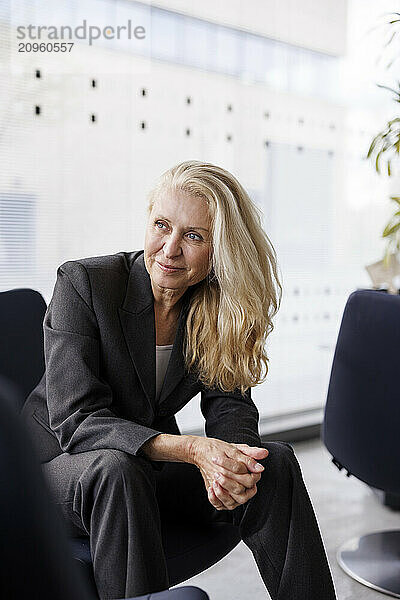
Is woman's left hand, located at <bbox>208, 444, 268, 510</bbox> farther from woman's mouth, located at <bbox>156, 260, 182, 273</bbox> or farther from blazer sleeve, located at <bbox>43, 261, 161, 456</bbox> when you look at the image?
woman's mouth, located at <bbox>156, 260, 182, 273</bbox>

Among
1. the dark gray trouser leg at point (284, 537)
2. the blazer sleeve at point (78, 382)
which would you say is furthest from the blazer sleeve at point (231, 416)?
the blazer sleeve at point (78, 382)

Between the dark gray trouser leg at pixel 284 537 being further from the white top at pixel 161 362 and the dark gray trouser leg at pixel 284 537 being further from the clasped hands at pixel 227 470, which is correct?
the white top at pixel 161 362

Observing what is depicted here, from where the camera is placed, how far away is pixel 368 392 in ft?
7.41

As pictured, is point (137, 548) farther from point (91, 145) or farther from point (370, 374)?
point (91, 145)

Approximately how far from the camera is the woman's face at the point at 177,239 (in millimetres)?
1787

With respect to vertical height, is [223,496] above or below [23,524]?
below

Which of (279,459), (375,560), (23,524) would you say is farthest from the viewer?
(375,560)

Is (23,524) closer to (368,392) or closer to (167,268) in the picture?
(167,268)

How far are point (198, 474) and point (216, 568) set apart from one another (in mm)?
781

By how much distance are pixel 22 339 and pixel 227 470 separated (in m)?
0.69

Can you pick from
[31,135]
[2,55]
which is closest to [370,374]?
[31,135]

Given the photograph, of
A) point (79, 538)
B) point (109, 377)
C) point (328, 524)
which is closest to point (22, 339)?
point (109, 377)

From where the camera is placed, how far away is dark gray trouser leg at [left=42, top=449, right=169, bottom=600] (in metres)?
1.48

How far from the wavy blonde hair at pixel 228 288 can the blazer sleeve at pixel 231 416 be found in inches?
1.2
